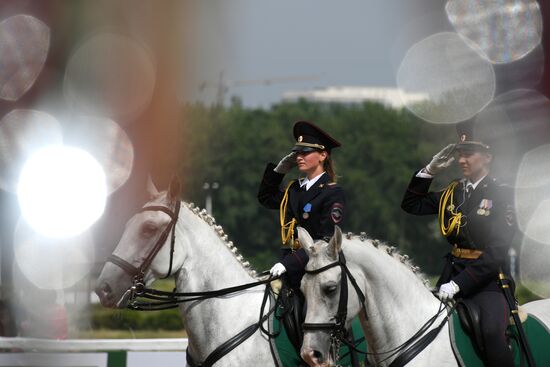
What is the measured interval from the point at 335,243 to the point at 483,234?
1.46 metres

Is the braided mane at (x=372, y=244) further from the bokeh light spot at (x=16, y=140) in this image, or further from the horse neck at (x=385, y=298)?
the bokeh light spot at (x=16, y=140)

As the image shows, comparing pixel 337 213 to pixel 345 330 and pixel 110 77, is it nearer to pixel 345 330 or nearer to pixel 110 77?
pixel 345 330

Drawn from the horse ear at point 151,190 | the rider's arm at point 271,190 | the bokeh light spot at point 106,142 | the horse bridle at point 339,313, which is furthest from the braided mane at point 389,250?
the bokeh light spot at point 106,142

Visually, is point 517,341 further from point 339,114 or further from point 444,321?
point 339,114

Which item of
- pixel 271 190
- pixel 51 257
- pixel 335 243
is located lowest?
pixel 335 243

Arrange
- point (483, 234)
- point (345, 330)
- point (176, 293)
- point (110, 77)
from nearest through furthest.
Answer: point (345, 330) → point (483, 234) → point (176, 293) → point (110, 77)

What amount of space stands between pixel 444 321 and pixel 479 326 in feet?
0.96

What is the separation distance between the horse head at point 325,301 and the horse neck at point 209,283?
137 cm

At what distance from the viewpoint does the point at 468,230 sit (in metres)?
8.39

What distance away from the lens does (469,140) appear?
8.62 m

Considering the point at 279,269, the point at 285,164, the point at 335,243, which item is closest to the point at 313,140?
the point at 285,164

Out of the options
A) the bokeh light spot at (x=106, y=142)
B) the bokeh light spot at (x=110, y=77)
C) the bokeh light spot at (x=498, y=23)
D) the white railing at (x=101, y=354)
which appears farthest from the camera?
the bokeh light spot at (x=106, y=142)

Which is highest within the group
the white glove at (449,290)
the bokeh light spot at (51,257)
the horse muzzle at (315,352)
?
the bokeh light spot at (51,257)

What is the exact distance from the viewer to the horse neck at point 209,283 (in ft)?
29.0
